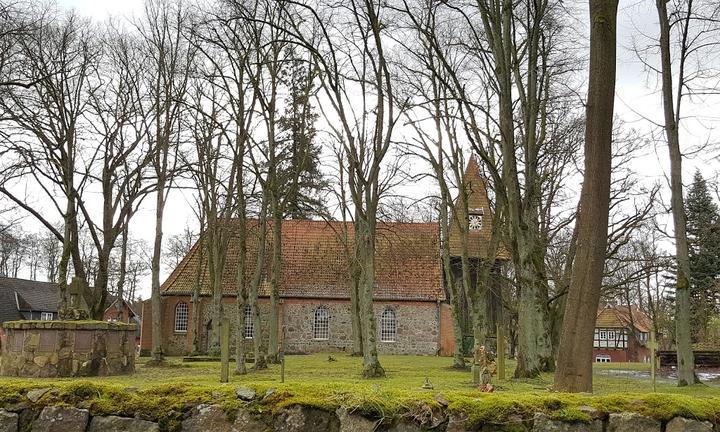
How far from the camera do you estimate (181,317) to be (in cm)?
4203

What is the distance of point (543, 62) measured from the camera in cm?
2019

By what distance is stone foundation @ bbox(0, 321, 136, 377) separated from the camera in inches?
685

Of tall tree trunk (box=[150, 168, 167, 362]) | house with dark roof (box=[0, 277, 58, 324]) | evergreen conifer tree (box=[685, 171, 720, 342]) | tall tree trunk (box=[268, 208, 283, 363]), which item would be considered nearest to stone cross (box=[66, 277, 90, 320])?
tall tree trunk (box=[150, 168, 167, 362])

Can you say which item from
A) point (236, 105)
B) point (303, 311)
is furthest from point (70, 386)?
point (303, 311)

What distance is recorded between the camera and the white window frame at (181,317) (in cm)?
4178

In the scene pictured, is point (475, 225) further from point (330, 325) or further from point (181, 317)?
point (181, 317)

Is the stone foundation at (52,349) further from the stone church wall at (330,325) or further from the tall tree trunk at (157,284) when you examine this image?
the stone church wall at (330,325)

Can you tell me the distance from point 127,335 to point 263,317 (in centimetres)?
2295

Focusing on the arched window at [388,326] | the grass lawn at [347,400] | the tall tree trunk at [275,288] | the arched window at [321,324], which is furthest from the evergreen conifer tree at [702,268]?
the grass lawn at [347,400]

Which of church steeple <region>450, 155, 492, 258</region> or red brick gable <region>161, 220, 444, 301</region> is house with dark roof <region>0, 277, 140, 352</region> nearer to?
red brick gable <region>161, 220, 444, 301</region>

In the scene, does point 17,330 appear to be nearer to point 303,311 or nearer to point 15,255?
point 303,311

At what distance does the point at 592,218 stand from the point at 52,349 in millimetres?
14265

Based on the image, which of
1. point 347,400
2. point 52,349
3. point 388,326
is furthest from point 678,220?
point 388,326

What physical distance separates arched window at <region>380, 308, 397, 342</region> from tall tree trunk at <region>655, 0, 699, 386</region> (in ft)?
84.4
